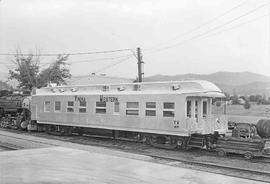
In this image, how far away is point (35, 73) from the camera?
154 feet

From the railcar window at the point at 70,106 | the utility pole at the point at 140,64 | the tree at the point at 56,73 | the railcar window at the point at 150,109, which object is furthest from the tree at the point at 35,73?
the railcar window at the point at 150,109

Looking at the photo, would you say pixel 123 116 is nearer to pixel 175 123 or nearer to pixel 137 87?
pixel 137 87

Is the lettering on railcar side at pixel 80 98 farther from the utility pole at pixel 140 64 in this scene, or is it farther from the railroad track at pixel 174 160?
Result: the utility pole at pixel 140 64

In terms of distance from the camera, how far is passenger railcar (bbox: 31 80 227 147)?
16.9 metres

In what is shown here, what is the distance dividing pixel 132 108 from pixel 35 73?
101 feet

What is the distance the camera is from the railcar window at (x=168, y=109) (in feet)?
56.6

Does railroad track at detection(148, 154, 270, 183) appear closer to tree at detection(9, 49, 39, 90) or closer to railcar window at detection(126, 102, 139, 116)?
railcar window at detection(126, 102, 139, 116)

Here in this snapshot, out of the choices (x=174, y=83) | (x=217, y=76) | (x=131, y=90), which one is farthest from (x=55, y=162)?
(x=217, y=76)

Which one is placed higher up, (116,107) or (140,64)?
(140,64)

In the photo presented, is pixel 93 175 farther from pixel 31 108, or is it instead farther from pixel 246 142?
pixel 31 108

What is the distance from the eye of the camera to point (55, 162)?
945cm

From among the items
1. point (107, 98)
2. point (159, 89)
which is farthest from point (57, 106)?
point (159, 89)

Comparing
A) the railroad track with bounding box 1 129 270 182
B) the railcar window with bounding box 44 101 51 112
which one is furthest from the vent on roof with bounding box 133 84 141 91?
the railcar window with bounding box 44 101 51 112

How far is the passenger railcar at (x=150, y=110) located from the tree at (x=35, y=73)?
2385 centimetres
